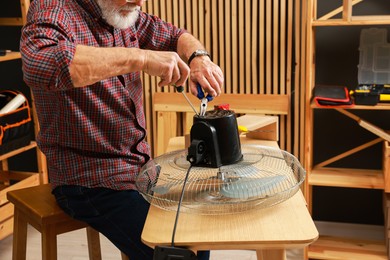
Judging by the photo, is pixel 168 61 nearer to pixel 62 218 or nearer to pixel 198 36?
pixel 62 218

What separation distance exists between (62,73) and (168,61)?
1.07ft

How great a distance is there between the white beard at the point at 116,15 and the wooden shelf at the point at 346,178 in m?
1.55

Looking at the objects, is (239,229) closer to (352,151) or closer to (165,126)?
(352,151)

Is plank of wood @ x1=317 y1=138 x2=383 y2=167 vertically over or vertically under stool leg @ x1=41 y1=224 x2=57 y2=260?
over

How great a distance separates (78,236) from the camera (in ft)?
12.0

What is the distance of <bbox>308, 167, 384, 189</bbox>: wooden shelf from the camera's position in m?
3.11

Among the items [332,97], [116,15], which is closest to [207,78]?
[116,15]

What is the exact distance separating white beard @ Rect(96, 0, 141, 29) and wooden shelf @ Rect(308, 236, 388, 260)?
1.85 metres

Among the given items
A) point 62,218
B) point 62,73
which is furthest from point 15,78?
point 62,73

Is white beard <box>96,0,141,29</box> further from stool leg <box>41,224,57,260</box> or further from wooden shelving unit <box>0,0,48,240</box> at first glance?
wooden shelving unit <box>0,0,48,240</box>

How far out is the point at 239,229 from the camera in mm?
1481

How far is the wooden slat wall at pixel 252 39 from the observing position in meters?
3.33

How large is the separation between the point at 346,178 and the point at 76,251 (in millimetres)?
1696

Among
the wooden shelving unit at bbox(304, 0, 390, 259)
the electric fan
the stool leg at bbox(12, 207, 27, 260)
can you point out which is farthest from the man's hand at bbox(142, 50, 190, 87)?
the wooden shelving unit at bbox(304, 0, 390, 259)
